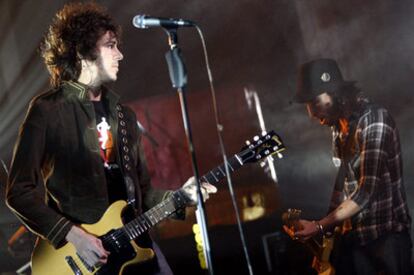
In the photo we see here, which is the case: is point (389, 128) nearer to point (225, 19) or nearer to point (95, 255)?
point (225, 19)

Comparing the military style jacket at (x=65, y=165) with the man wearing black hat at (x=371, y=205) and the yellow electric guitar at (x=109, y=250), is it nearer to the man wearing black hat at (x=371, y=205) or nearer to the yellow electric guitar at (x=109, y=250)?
the yellow electric guitar at (x=109, y=250)

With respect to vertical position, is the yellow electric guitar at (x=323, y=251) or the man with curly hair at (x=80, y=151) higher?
the man with curly hair at (x=80, y=151)

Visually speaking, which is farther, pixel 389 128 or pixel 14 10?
pixel 14 10

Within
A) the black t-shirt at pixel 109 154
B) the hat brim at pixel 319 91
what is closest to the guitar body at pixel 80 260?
the black t-shirt at pixel 109 154

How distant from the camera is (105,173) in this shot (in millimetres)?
2557

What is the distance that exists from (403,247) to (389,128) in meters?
0.75

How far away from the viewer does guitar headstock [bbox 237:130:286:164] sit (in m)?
2.68

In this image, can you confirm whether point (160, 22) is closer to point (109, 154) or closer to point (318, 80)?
point (109, 154)

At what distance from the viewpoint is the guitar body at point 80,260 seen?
2.28 meters

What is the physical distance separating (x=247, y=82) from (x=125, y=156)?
1.73 meters

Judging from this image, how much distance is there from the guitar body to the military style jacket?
2.4 inches

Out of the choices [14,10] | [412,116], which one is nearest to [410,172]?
[412,116]

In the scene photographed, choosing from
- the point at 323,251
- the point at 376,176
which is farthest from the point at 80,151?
the point at 376,176

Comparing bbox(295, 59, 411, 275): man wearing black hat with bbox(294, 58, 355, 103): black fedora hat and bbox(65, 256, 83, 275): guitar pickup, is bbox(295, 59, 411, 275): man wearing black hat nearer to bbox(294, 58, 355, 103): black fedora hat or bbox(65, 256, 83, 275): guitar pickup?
bbox(294, 58, 355, 103): black fedora hat
